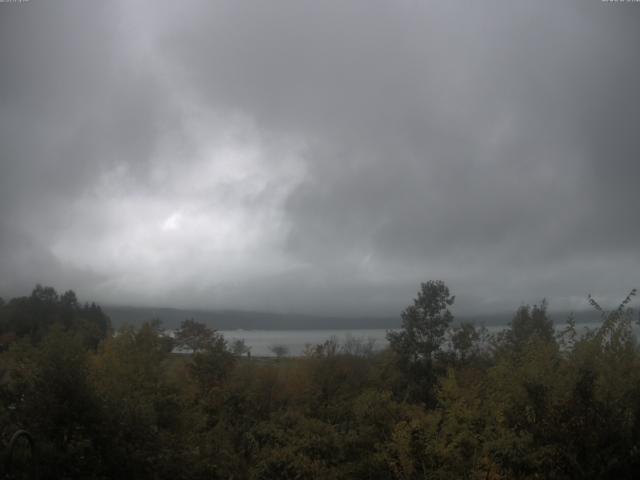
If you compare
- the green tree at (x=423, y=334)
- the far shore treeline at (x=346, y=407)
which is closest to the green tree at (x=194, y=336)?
the far shore treeline at (x=346, y=407)

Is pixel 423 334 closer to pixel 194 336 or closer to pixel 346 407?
pixel 346 407

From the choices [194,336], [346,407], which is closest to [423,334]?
[346,407]

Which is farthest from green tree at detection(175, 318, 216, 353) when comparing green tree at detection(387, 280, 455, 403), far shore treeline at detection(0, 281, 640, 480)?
green tree at detection(387, 280, 455, 403)

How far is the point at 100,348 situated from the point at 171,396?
55.6ft

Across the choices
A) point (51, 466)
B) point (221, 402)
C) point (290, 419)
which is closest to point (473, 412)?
point (290, 419)

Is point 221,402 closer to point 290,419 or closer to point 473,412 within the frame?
point 290,419

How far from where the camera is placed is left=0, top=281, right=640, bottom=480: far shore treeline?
13.9 meters

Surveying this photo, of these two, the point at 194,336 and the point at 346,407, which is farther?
the point at 194,336

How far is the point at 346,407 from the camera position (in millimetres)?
39594

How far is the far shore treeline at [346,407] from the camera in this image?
13.9 meters

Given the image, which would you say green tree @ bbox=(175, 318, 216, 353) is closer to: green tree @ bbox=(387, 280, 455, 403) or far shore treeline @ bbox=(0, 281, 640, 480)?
far shore treeline @ bbox=(0, 281, 640, 480)

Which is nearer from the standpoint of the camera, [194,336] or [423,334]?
[423,334]

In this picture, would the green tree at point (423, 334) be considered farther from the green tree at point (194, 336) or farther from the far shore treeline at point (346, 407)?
the green tree at point (194, 336)

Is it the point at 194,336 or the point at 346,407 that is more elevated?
the point at 194,336
